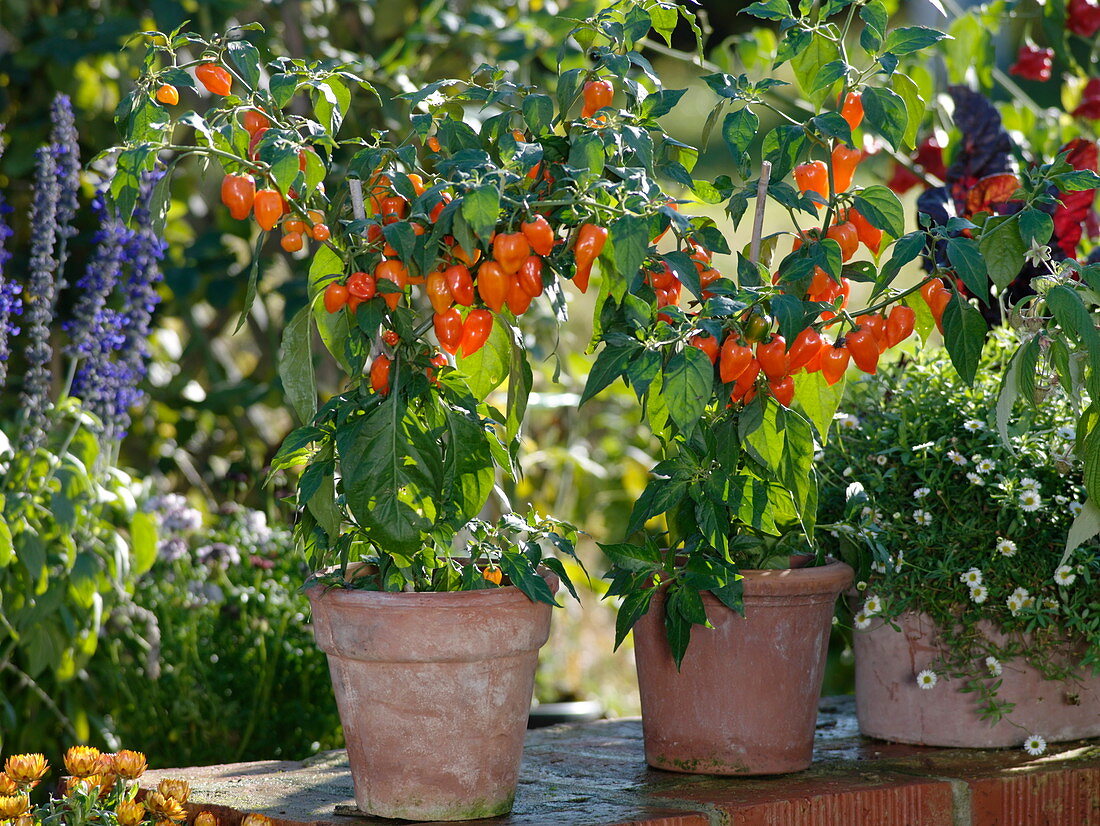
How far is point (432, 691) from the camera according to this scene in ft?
4.47

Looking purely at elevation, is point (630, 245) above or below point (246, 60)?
below

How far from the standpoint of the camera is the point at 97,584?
6.52 feet

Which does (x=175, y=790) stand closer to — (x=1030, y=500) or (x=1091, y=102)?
(x=1030, y=500)

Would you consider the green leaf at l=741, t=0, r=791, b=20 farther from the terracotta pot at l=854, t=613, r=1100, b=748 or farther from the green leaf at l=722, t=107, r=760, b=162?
the terracotta pot at l=854, t=613, r=1100, b=748

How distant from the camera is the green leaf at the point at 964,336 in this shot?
132 centimetres

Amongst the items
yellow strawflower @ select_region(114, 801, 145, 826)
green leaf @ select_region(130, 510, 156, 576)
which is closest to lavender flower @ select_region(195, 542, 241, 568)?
green leaf @ select_region(130, 510, 156, 576)

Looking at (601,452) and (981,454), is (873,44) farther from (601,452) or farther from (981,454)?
(601,452)

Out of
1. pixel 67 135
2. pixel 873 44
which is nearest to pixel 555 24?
Result: pixel 67 135

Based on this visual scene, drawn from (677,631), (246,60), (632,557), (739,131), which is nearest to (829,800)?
(677,631)

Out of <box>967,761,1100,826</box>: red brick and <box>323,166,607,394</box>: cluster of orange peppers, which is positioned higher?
<box>323,166,607,394</box>: cluster of orange peppers

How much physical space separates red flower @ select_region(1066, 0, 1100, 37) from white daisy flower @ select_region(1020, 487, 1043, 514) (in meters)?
1.17

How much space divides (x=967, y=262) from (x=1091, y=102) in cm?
138

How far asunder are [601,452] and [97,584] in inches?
74.2

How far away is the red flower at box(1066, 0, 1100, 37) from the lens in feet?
7.44
